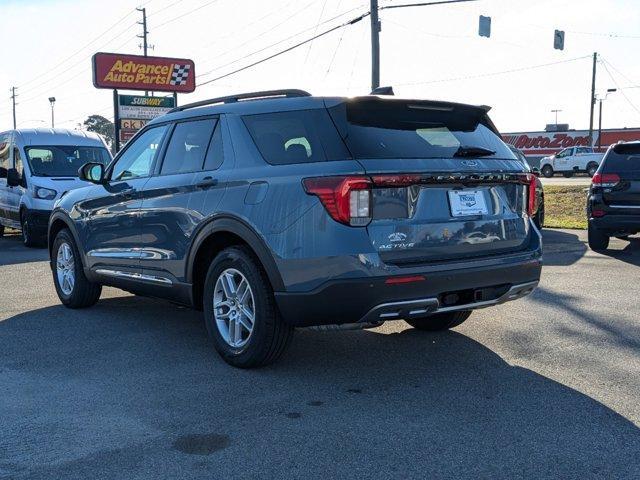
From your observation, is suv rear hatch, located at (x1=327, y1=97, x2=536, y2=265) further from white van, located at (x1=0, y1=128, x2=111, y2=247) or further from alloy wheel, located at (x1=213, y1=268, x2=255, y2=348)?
white van, located at (x1=0, y1=128, x2=111, y2=247)

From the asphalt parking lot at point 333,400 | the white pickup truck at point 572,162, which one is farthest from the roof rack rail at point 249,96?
the white pickup truck at point 572,162

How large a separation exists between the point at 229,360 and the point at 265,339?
1.40ft

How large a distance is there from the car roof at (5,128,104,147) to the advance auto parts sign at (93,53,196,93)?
14.4m

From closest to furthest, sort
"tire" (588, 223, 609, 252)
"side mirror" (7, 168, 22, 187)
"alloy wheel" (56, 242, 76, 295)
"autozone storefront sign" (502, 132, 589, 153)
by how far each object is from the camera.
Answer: "alloy wheel" (56, 242, 76, 295) → "tire" (588, 223, 609, 252) → "side mirror" (7, 168, 22, 187) → "autozone storefront sign" (502, 132, 589, 153)

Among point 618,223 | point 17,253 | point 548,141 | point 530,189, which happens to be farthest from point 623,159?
point 548,141

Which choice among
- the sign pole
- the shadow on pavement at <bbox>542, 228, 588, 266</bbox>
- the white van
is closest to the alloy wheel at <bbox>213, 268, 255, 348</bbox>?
the shadow on pavement at <bbox>542, 228, 588, 266</bbox>

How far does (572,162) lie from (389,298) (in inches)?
1602

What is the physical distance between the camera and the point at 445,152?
4543mm

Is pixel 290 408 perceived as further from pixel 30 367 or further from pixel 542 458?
pixel 30 367

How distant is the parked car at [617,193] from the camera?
31.9 feet

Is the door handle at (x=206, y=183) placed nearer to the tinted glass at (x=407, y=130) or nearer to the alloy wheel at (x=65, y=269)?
the tinted glass at (x=407, y=130)

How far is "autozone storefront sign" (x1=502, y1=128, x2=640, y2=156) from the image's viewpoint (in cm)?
5769

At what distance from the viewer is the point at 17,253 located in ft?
39.7

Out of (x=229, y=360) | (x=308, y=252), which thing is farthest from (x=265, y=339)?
(x=308, y=252)
